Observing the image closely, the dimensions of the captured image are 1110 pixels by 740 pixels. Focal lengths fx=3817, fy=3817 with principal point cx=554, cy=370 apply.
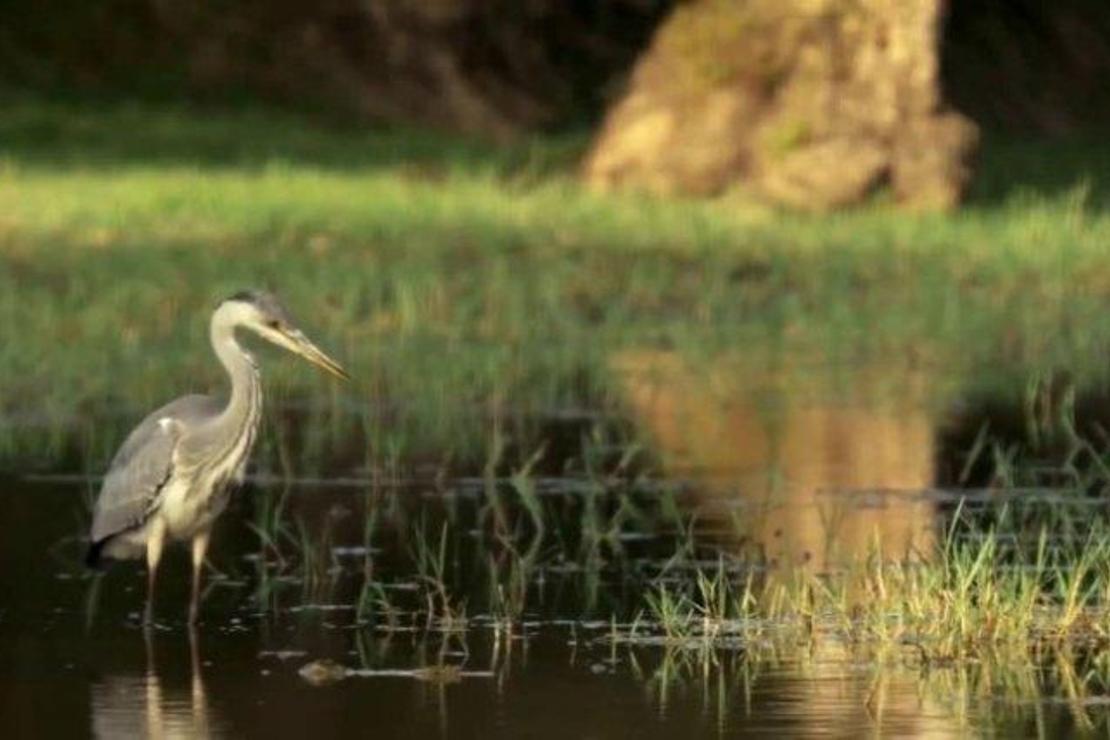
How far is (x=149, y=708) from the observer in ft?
32.0

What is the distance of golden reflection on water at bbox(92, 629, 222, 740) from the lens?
30.6ft

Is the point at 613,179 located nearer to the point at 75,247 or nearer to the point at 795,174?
the point at 795,174

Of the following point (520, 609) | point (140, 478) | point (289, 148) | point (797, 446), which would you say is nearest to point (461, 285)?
point (797, 446)

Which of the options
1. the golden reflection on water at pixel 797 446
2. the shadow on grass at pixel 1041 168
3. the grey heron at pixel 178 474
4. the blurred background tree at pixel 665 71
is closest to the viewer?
the grey heron at pixel 178 474

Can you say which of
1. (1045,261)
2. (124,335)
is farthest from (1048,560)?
(1045,261)

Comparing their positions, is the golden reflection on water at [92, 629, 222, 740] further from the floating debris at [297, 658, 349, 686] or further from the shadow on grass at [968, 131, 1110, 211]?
the shadow on grass at [968, 131, 1110, 211]

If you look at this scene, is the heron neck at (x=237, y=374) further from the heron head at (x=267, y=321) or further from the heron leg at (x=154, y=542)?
the heron leg at (x=154, y=542)

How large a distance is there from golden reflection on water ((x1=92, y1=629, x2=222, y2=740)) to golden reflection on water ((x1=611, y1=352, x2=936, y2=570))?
2.21 meters

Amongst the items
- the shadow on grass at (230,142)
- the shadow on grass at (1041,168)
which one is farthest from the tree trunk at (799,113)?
the shadow on grass at (230,142)

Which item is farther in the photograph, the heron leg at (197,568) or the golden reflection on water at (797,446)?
the golden reflection on water at (797,446)

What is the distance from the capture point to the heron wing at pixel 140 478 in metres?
11.6

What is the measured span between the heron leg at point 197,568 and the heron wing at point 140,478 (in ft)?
0.62

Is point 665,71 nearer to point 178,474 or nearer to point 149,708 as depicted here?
point 178,474

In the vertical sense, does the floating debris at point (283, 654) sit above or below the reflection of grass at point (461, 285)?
below
